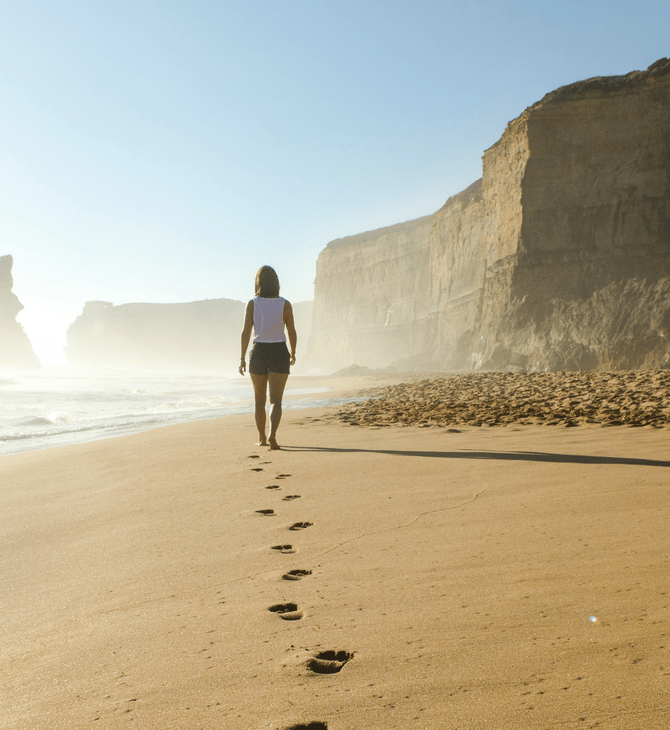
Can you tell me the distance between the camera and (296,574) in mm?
1941

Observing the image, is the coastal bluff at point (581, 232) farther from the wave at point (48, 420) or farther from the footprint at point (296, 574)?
the footprint at point (296, 574)

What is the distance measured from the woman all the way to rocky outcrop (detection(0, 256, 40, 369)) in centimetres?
9646

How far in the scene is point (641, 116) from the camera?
19078mm

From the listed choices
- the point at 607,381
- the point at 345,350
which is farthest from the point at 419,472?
the point at 345,350

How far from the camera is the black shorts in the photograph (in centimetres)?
523

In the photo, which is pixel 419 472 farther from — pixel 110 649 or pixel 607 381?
pixel 607 381

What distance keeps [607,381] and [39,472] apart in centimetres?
784

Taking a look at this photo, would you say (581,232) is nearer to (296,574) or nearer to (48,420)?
(48,420)

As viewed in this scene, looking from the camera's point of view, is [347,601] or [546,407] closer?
[347,601]

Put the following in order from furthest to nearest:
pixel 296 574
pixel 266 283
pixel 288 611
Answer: pixel 266 283, pixel 296 574, pixel 288 611

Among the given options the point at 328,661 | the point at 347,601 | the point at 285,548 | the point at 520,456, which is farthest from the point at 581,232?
the point at 328,661

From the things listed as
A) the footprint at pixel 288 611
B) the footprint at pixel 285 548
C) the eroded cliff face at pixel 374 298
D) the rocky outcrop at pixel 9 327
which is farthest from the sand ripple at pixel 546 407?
the rocky outcrop at pixel 9 327

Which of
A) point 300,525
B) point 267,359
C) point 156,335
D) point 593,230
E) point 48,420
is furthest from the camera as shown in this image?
point 156,335

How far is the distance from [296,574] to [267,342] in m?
3.49
